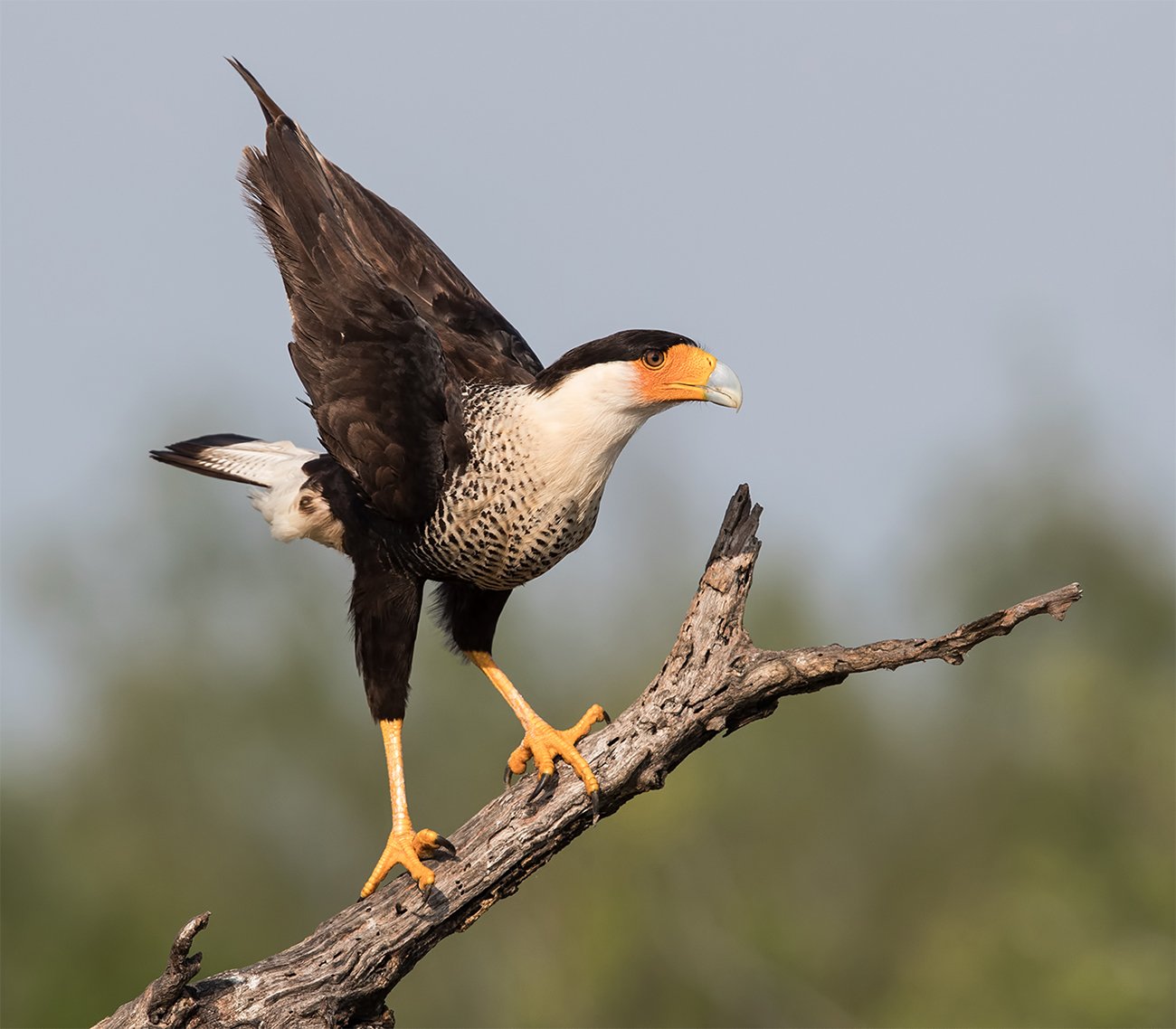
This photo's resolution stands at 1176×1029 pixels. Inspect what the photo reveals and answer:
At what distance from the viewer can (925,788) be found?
103 feet

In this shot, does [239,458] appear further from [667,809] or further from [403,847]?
[667,809]

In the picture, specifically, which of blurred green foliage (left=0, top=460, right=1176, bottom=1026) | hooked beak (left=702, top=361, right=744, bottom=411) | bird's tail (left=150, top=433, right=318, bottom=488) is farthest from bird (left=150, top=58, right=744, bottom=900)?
blurred green foliage (left=0, top=460, right=1176, bottom=1026)

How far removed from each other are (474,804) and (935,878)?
8.99 m

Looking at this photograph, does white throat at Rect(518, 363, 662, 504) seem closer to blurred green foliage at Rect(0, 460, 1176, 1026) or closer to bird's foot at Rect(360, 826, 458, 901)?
bird's foot at Rect(360, 826, 458, 901)

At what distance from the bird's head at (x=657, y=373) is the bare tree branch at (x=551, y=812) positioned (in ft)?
1.34

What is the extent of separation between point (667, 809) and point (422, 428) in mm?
14388

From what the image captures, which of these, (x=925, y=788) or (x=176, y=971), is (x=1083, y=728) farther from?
(x=176, y=971)

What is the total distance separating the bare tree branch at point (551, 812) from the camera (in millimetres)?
5262

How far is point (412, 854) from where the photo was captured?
18.6 feet

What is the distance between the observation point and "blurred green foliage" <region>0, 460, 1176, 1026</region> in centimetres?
1964

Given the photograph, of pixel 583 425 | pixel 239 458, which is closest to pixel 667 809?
pixel 239 458

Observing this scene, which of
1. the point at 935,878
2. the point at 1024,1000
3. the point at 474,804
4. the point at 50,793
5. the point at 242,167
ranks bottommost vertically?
the point at 935,878

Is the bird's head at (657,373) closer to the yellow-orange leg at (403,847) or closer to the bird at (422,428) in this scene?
the bird at (422,428)

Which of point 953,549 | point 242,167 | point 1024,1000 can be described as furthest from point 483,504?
point 953,549
